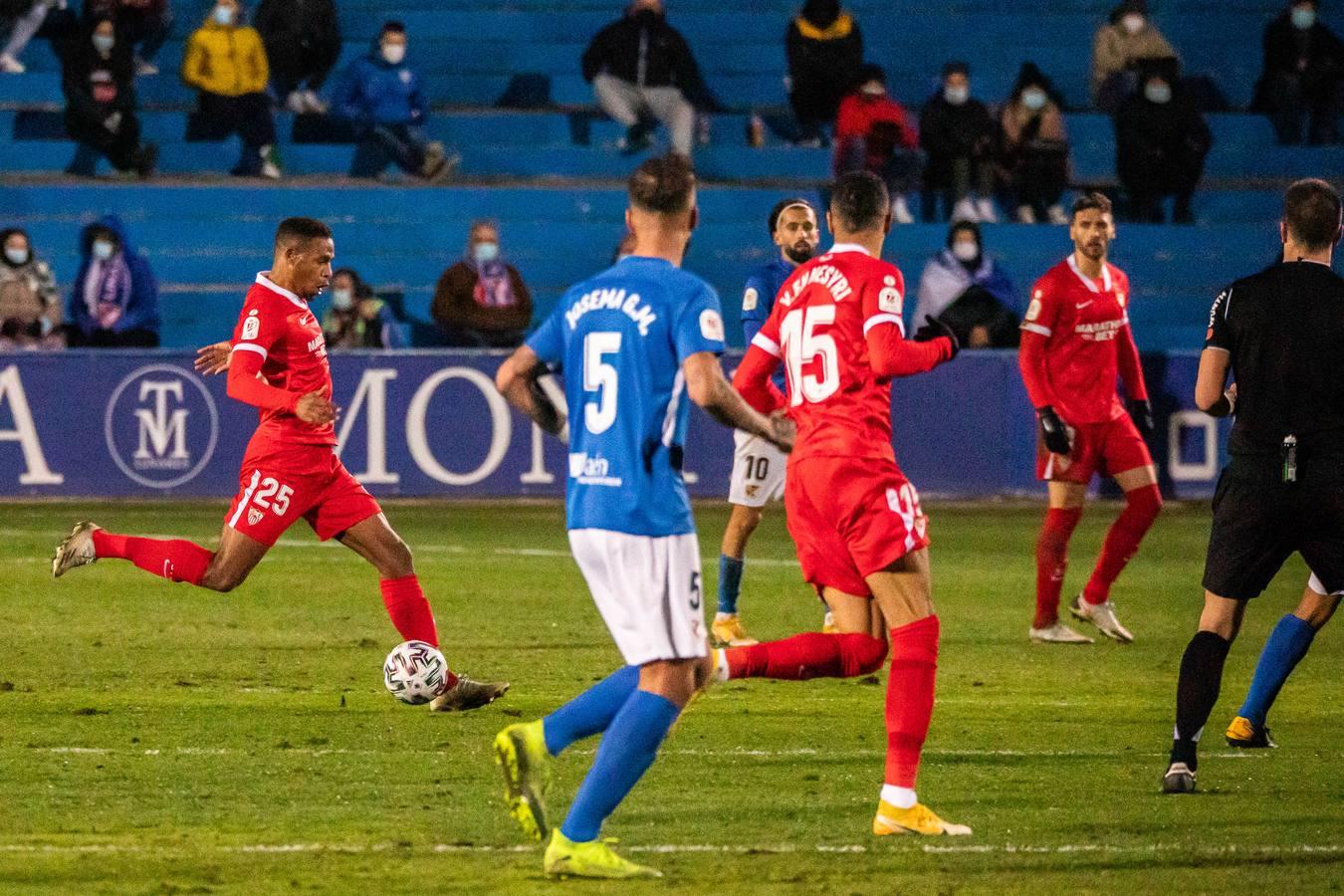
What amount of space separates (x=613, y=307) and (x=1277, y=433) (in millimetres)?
2533

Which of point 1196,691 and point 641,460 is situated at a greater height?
point 641,460

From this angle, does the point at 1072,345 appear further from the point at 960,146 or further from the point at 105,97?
the point at 105,97

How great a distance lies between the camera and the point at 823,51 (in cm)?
2280

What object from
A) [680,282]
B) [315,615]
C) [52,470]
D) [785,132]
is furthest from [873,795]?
[785,132]

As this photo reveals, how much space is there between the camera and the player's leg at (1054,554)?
36.3 feet

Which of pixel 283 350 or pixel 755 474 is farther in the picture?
pixel 755 474

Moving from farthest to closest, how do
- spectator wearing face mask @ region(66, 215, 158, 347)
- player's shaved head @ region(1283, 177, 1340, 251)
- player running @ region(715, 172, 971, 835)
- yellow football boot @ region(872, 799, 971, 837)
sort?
spectator wearing face mask @ region(66, 215, 158, 347), player's shaved head @ region(1283, 177, 1340, 251), player running @ region(715, 172, 971, 835), yellow football boot @ region(872, 799, 971, 837)

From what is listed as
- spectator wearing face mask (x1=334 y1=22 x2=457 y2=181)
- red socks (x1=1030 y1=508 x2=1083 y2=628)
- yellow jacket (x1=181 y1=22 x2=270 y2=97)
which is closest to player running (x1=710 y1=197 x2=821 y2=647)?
red socks (x1=1030 y1=508 x2=1083 y2=628)

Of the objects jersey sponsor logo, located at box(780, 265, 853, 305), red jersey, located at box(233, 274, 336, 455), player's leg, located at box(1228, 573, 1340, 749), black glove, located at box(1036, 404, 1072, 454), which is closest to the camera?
jersey sponsor logo, located at box(780, 265, 853, 305)

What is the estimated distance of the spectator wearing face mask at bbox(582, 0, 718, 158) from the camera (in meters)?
22.4

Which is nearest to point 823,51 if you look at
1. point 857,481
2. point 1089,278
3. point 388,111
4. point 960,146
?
point 960,146

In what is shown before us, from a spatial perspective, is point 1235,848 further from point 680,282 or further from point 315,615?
point 315,615

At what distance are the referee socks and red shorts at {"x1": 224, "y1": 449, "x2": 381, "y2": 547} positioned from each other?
10.8ft

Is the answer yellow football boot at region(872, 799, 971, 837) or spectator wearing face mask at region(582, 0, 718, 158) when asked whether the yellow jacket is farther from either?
yellow football boot at region(872, 799, 971, 837)
